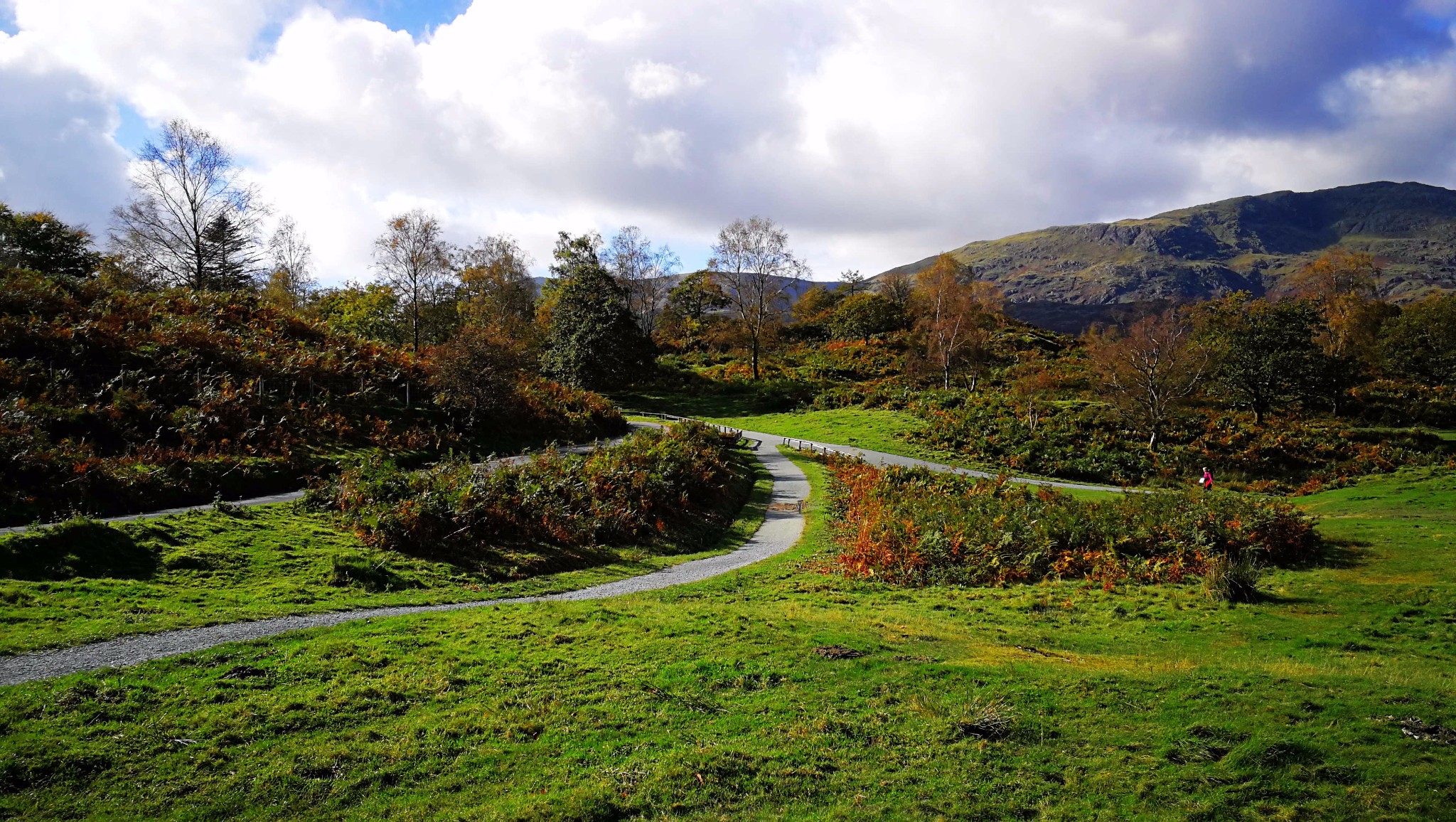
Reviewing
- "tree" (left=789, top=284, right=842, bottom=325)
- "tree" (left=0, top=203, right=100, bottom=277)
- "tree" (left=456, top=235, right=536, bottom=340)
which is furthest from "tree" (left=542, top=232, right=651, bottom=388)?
"tree" (left=789, top=284, right=842, bottom=325)

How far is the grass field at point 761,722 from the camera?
5.72 meters

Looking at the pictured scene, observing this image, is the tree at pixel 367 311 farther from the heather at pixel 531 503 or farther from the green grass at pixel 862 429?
the heather at pixel 531 503

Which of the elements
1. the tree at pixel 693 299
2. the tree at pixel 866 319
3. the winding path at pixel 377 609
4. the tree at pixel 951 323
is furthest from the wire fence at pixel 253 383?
the tree at pixel 693 299

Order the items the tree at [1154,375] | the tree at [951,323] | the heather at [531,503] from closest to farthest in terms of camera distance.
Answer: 1. the heather at [531,503]
2. the tree at [1154,375]
3. the tree at [951,323]

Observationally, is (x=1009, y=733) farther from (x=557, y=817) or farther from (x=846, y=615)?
(x=846, y=615)

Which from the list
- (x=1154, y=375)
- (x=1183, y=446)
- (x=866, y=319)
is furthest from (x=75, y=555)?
(x=866, y=319)

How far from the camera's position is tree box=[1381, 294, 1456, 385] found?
44.5 m

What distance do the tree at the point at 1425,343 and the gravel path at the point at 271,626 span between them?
4986cm

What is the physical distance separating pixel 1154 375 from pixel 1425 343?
28755 millimetres

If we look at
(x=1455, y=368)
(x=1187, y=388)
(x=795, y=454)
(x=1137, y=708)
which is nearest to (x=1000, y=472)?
(x=795, y=454)

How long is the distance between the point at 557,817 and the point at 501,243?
71.3 metres

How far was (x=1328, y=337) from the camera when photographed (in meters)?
54.4

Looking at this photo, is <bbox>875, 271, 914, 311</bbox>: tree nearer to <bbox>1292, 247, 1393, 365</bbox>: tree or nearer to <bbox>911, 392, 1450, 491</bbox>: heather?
<bbox>1292, 247, 1393, 365</bbox>: tree

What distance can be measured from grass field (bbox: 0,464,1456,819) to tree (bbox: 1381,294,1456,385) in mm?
48345
